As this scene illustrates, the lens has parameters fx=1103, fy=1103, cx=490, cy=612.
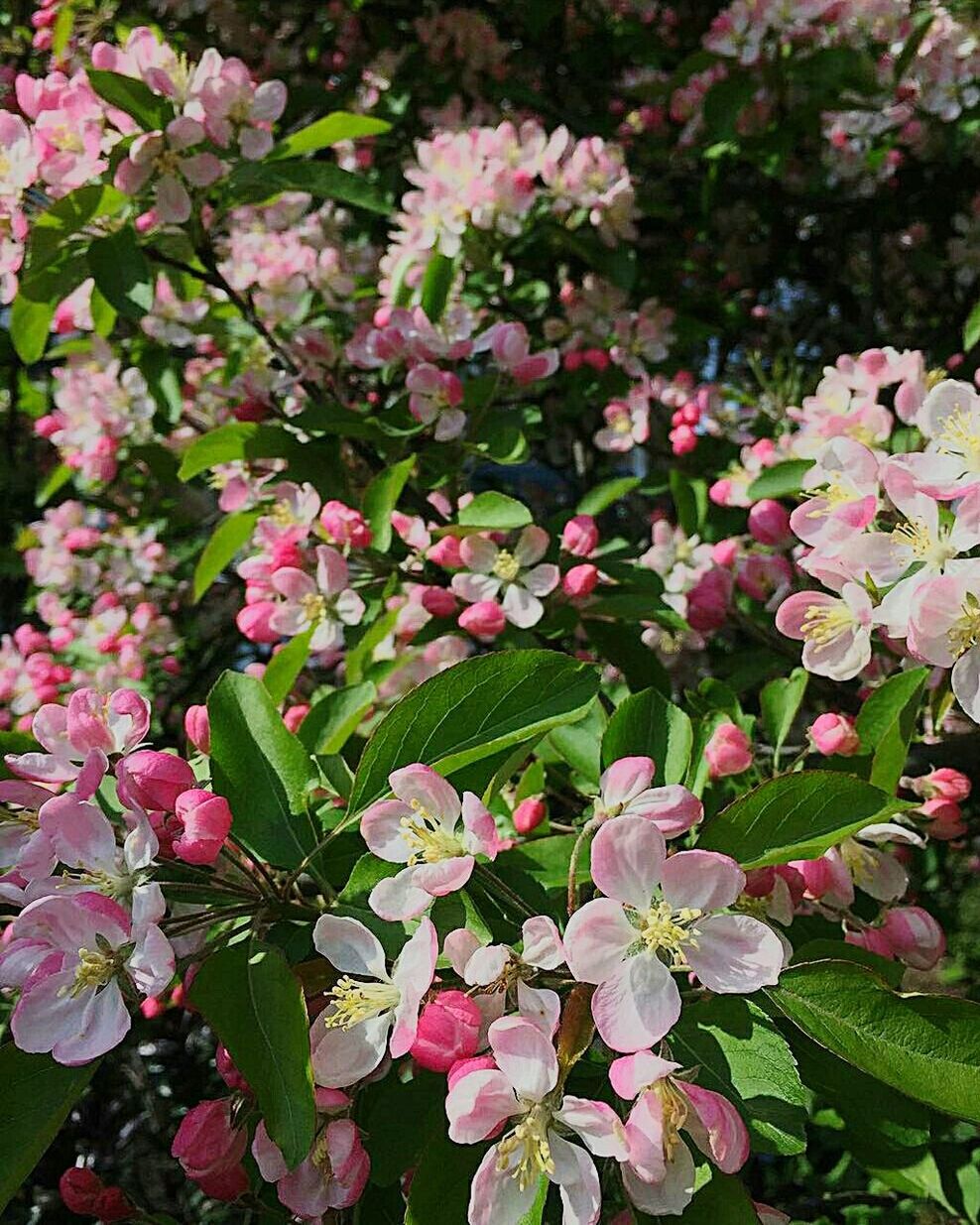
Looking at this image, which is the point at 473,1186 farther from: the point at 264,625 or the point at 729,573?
the point at 729,573

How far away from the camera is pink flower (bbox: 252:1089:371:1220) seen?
2.57 feet

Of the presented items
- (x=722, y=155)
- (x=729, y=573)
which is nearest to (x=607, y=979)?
(x=729, y=573)

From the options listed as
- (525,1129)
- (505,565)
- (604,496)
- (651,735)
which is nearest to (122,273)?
(505,565)

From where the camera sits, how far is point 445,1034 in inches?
28.9

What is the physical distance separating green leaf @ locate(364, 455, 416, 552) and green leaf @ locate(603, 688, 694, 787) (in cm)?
54

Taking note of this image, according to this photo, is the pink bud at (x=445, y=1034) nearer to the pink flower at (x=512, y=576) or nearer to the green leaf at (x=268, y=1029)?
the green leaf at (x=268, y=1029)

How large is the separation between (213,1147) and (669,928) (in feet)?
1.30

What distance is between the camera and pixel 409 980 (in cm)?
75

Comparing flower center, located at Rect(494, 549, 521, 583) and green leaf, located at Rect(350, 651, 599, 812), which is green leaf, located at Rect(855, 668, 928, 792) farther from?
flower center, located at Rect(494, 549, 521, 583)

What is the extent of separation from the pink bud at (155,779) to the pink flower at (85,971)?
Answer: 9 cm

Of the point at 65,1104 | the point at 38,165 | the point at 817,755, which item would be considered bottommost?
the point at 817,755

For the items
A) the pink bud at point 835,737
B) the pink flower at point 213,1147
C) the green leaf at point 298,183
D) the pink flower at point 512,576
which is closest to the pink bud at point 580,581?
the pink flower at point 512,576

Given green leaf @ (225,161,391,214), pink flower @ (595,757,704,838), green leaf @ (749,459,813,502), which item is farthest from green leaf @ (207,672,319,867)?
green leaf @ (225,161,391,214)

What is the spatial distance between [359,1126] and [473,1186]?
18 centimetres
